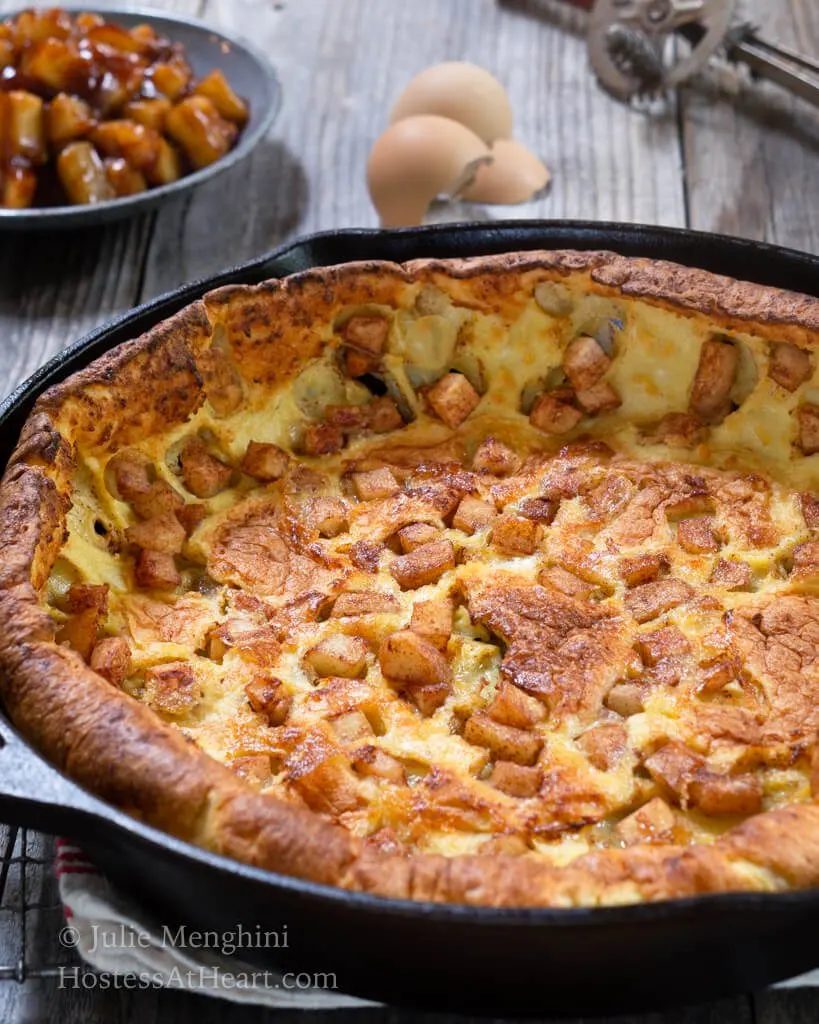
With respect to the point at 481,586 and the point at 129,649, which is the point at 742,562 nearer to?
the point at 481,586

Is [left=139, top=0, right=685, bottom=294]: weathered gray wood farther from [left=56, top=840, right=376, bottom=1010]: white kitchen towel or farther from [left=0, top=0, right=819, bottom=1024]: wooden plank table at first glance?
[left=56, top=840, right=376, bottom=1010]: white kitchen towel

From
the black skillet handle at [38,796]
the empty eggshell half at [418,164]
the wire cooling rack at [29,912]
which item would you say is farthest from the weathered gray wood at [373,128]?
the black skillet handle at [38,796]

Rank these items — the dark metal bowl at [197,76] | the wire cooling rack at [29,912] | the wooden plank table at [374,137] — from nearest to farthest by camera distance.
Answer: the wire cooling rack at [29,912] < the dark metal bowl at [197,76] < the wooden plank table at [374,137]

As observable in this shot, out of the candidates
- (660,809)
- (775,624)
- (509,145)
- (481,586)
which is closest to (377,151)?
(509,145)

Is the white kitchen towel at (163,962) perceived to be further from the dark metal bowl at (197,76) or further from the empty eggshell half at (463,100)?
the empty eggshell half at (463,100)

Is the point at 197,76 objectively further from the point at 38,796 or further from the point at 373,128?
the point at 38,796

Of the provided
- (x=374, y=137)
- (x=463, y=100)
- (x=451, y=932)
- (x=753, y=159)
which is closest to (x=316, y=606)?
(x=451, y=932)
